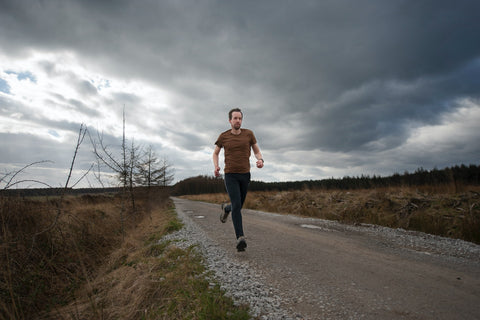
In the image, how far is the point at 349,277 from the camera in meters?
3.05

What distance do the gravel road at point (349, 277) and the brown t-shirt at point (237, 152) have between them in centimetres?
151

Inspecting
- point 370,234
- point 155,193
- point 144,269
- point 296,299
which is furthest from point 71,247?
point 155,193

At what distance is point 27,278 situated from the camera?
3850 millimetres

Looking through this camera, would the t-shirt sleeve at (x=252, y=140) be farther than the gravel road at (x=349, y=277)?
Yes

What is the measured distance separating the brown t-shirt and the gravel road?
151cm

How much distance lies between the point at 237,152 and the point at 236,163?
203mm

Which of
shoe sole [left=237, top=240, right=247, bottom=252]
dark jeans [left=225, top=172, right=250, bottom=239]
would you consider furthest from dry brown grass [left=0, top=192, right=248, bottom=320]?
dark jeans [left=225, top=172, right=250, bottom=239]

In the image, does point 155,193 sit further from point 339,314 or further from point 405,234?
point 339,314

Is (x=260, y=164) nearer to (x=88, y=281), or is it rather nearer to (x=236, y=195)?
(x=236, y=195)

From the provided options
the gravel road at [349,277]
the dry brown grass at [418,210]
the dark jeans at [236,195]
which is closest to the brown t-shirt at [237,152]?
the dark jeans at [236,195]

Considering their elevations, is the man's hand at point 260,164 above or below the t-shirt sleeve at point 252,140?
below

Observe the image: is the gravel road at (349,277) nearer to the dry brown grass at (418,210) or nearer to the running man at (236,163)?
the running man at (236,163)

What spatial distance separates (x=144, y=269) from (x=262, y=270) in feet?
5.73

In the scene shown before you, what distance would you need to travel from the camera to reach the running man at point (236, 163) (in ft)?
14.0
